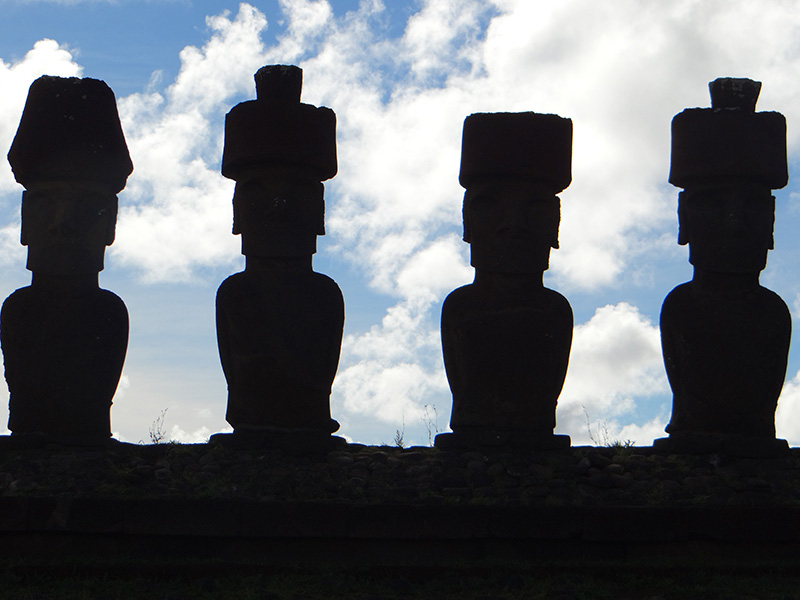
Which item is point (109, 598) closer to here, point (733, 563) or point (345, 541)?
point (345, 541)

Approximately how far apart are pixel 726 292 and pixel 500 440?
2.38 metres

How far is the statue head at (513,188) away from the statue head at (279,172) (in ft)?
4.15

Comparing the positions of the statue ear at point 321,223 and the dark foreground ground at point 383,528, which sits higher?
the statue ear at point 321,223

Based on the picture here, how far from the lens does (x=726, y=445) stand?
10680 millimetres

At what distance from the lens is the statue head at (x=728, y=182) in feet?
36.1

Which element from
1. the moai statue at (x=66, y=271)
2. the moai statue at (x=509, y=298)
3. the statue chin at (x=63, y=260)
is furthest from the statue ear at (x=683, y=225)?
the statue chin at (x=63, y=260)

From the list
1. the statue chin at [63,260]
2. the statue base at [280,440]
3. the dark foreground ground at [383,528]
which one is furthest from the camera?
the statue chin at [63,260]

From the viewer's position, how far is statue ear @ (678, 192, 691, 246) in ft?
36.8

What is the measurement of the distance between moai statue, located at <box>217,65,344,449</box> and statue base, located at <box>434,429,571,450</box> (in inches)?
38.1

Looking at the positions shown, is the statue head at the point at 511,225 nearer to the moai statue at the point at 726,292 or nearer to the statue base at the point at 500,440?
the moai statue at the point at 726,292

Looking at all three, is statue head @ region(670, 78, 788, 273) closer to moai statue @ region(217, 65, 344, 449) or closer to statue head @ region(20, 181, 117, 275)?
moai statue @ region(217, 65, 344, 449)

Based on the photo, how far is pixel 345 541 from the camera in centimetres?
922

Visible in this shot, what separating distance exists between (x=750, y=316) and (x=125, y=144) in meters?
5.52

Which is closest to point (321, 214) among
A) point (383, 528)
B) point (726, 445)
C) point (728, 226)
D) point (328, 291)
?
point (328, 291)
